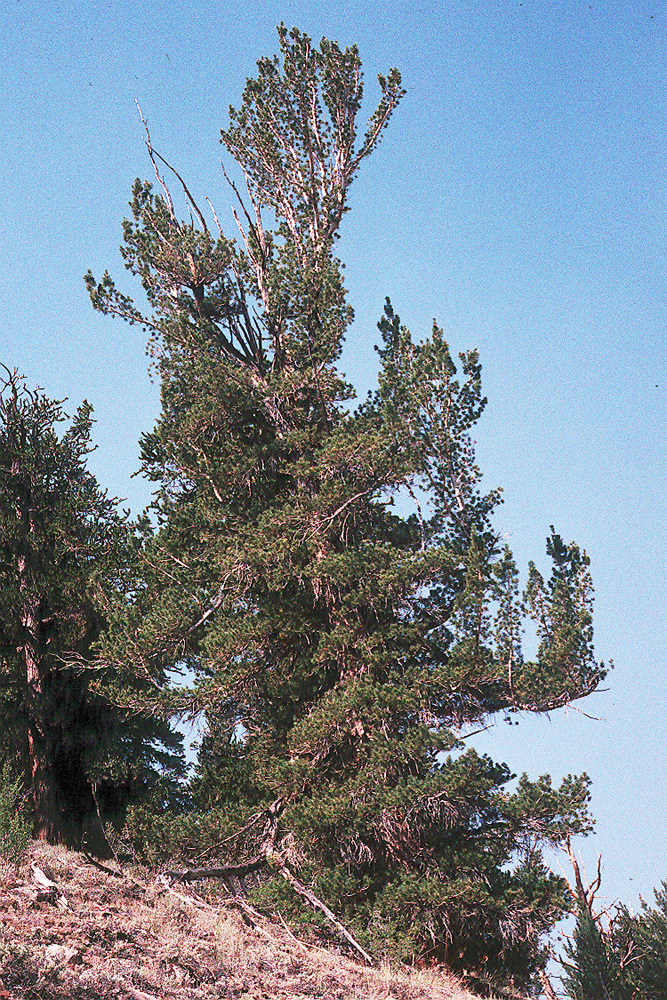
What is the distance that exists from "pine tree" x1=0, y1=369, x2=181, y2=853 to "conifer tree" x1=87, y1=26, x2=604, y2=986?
1585 millimetres

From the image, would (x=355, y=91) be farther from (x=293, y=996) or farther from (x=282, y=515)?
(x=293, y=996)

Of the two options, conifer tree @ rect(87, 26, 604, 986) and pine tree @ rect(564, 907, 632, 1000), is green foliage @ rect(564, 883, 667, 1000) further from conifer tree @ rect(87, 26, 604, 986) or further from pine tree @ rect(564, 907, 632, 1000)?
conifer tree @ rect(87, 26, 604, 986)

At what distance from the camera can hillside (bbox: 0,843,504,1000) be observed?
24.3ft

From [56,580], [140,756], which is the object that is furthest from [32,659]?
[140,756]

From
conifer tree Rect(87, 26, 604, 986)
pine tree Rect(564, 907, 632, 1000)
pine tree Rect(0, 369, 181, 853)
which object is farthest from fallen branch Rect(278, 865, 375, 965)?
pine tree Rect(0, 369, 181, 853)

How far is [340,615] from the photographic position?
55.8 feet

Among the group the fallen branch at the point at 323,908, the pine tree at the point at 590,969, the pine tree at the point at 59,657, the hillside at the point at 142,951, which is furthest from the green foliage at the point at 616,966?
the pine tree at the point at 59,657

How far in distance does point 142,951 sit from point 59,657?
1018 cm

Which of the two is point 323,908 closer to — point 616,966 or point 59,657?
point 616,966

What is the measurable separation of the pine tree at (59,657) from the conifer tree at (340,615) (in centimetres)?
159

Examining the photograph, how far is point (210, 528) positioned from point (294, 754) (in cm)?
513

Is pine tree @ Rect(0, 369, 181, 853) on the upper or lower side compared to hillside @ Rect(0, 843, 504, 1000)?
upper

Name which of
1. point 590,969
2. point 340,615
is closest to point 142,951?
Answer: point 590,969

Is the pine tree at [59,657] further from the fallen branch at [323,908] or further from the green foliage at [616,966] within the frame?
the green foliage at [616,966]
